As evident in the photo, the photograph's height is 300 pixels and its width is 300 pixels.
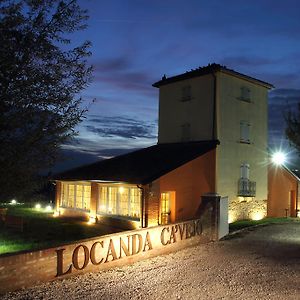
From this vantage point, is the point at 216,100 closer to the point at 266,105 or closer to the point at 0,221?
the point at 266,105

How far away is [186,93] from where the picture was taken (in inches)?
940

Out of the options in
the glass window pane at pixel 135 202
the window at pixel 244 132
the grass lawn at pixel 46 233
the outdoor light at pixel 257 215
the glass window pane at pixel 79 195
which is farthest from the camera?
the outdoor light at pixel 257 215

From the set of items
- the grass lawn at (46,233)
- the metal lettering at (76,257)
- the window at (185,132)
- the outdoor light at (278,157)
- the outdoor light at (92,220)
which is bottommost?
the grass lawn at (46,233)

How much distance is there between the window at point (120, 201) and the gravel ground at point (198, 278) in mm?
5534

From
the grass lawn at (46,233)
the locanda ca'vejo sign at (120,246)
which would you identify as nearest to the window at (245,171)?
the grass lawn at (46,233)

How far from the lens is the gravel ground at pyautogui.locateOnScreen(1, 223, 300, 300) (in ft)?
29.1

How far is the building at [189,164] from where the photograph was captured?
1959cm

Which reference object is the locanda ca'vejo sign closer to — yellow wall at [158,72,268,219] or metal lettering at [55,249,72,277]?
metal lettering at [55,249,72,277]

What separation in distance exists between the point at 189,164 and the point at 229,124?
4.08 metres

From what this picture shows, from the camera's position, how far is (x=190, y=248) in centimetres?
1445

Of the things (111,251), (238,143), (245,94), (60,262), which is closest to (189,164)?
(238,143)

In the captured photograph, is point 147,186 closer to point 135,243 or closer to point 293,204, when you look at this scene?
point 135,243

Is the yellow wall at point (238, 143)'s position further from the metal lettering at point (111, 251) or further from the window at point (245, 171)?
the metal lettering at point (111, 251)

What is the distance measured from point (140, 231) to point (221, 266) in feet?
8.80
